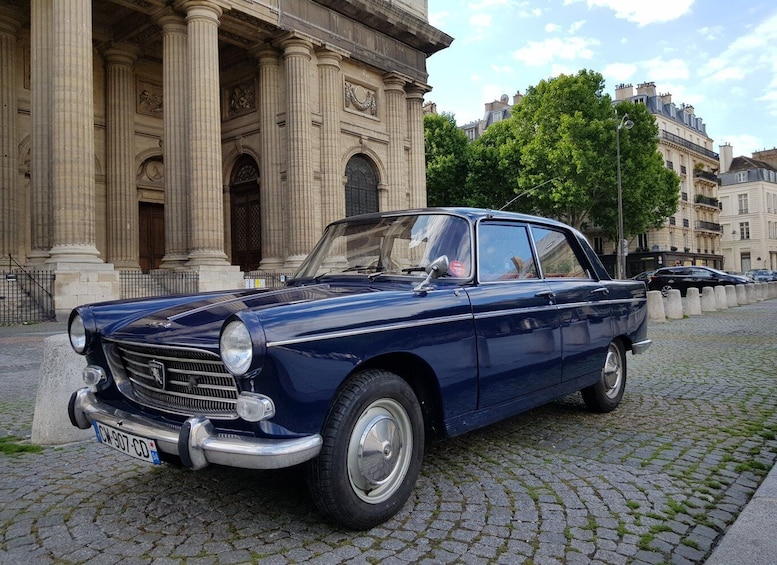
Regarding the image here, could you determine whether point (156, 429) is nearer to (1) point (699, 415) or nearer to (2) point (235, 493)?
(2) point (235, 493)

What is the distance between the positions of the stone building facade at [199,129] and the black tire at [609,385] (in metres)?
14.0

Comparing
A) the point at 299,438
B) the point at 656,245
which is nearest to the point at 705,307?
the point at 299,438

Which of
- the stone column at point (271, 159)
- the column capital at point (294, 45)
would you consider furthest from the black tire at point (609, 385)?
the column capital at point (294, 45)

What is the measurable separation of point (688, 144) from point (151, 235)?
5824 cm

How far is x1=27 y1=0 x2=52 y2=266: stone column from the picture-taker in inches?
628

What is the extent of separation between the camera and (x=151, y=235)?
24.4 m

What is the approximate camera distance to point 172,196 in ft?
63.0

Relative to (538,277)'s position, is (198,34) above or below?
above

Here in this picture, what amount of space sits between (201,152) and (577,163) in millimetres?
24785

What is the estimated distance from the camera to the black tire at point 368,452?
8.38 ft

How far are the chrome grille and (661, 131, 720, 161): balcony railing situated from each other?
6305 centimetres

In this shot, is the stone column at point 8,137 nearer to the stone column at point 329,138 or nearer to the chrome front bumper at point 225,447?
the stone column at point 329,138

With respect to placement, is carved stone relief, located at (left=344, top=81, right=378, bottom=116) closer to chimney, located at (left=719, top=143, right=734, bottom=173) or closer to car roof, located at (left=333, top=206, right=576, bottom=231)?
car roof, located at (left=333, top=206, right=576, bottom=231)

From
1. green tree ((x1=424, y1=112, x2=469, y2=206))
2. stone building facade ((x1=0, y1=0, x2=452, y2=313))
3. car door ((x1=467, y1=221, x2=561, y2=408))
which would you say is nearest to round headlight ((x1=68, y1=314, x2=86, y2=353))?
car door ((x1=467, y1=221, x2=561, y2=408))
